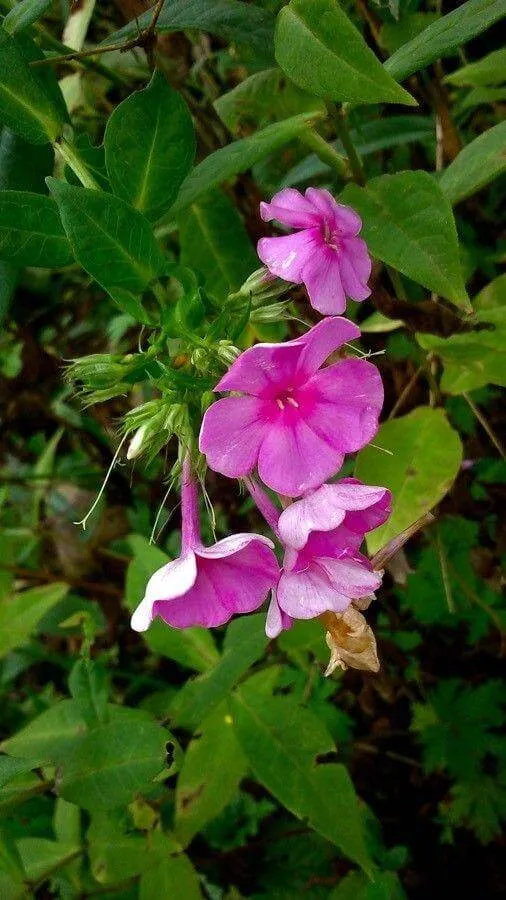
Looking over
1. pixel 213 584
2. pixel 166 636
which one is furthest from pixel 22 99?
pixel 166 636

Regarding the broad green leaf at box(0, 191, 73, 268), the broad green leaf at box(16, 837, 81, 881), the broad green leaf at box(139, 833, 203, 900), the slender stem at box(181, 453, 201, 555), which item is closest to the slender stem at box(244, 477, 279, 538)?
the slender stem at box(181, 453, 201, 555)

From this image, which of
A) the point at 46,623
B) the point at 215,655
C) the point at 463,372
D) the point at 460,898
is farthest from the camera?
the point at 46,623

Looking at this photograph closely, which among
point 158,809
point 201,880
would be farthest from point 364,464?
point 201,880

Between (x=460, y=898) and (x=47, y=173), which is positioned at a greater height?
(x=47, y=173)

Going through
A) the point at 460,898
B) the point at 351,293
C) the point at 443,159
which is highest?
the point at 351,293

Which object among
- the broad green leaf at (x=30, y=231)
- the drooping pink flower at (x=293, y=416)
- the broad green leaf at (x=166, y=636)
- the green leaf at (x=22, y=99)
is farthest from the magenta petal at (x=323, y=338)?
the broad green leaf at (x=166, y=636)

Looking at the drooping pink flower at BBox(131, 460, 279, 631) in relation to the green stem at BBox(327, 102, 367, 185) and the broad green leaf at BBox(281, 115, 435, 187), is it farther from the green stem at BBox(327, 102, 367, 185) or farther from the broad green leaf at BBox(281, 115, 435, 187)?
the broad green leaf at BBox(281, 115, 435, 187)

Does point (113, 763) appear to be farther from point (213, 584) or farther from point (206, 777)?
point (213, 584)

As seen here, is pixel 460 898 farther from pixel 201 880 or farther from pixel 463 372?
pixel 463 372
